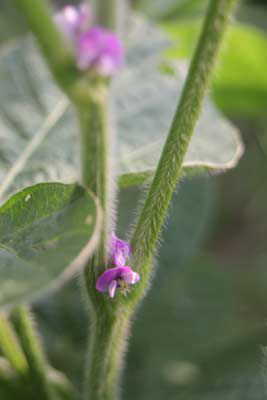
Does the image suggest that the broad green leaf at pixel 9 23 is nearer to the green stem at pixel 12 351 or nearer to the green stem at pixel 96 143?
the green stem at pixel 12 351

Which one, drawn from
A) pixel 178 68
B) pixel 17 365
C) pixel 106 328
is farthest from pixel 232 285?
pixel 106 328

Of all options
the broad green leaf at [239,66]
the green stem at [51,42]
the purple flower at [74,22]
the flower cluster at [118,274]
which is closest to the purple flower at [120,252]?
the flower cluster at [118,274]

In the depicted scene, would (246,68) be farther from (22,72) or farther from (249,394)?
(249,394)

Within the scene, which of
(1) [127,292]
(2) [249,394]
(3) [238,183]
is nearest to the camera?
(1) [127,292]

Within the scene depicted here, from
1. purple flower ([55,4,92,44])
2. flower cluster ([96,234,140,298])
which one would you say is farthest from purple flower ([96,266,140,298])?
purple flower ([55,4,92,44])

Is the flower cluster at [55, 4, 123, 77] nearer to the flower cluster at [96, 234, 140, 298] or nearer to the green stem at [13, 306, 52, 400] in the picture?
the flower cluster at [96, 234, 140, 298]
